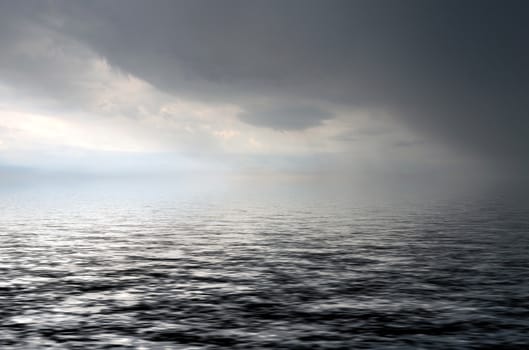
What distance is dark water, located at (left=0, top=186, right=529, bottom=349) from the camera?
902 inches

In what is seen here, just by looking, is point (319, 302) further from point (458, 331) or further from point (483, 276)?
point (483, 276)

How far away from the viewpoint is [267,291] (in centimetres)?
3256

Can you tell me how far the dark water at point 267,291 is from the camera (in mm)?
22906

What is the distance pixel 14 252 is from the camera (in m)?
50.0

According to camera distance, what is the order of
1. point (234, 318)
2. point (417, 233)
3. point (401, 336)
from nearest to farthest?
point (401, 336) < point (234, 318) < point (417, 233)

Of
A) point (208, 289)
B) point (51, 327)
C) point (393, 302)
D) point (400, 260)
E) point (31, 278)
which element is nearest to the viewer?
point (51, 327)

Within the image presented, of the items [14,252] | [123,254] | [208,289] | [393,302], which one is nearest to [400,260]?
[393,302]

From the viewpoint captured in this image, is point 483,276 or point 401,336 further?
point 483,276

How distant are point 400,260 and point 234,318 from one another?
23173 millimetres

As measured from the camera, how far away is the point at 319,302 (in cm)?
2953

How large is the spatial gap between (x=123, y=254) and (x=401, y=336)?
33456 mm

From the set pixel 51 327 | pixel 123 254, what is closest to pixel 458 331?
pixel 51 327

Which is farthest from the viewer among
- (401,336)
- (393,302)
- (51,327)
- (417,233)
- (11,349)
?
(417,233)

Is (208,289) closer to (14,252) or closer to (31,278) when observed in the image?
(31,278)
